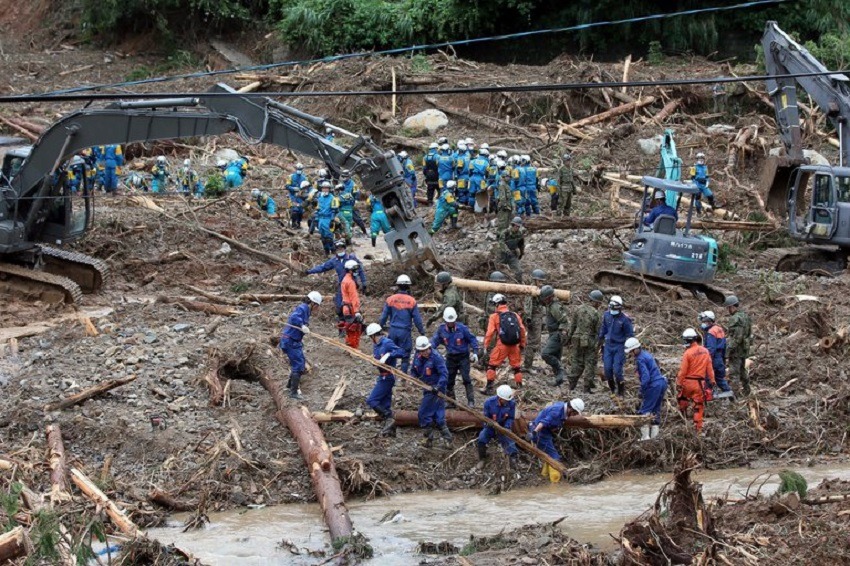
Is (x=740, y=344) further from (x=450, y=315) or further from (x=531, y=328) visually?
(x=450, y=315)

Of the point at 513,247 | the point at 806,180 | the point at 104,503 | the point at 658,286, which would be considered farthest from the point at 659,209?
the point at 104,503

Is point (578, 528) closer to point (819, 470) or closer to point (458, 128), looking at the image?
point (819, 470)

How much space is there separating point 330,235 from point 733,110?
15577 mm

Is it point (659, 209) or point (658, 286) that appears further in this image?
point (659, 209)

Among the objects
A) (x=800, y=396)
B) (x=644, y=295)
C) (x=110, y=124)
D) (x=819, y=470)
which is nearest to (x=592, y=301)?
(x=644, y=295)

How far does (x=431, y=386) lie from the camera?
53.9 ft

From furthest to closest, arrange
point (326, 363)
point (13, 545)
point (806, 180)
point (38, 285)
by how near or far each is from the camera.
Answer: point (806, 180) → point (38, 285) → point (326, 363) → point (13, 545)

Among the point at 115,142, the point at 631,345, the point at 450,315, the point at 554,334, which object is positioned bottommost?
the point at 554,334

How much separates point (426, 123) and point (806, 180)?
458 inches

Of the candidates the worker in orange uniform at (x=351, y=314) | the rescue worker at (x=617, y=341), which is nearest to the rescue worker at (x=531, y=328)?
the rescue worker at (x=617, y=341)

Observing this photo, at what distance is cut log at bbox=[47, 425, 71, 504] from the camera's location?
45.6 feet

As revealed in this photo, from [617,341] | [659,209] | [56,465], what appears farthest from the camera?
[659,209]

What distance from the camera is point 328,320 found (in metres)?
20.9

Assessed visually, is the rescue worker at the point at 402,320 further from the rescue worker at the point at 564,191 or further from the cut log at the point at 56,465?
the rescue worker at the point at 564,191
